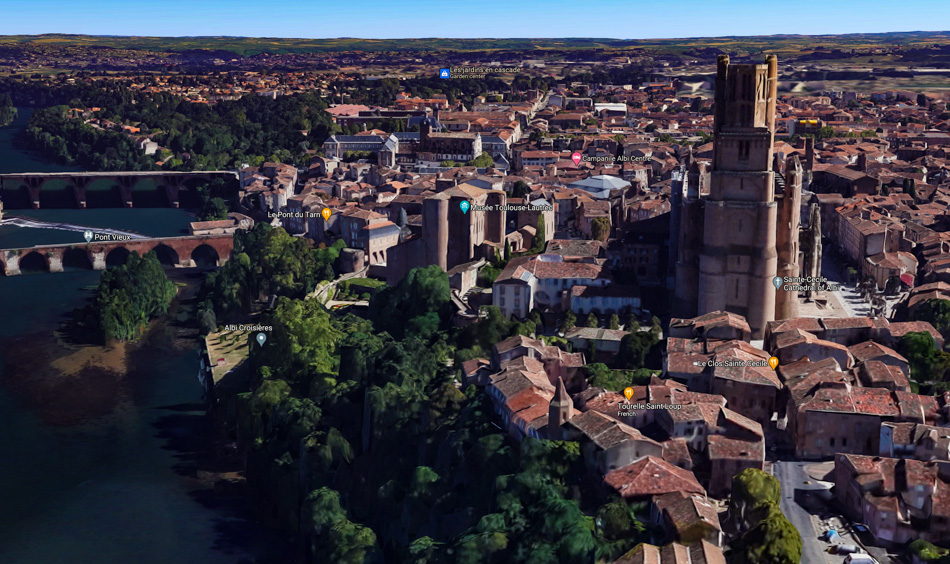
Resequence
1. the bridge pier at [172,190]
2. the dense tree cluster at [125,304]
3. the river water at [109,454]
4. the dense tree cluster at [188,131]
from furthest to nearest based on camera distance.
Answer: the dense tree cluster at [188,131] < the bridge pier at [172,190] < the dense tree cluster at [125,304] < the river water at [109,454]

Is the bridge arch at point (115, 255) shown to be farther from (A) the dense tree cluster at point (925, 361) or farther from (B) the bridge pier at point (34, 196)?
(A) the dense tree cluster at point (925, 361)

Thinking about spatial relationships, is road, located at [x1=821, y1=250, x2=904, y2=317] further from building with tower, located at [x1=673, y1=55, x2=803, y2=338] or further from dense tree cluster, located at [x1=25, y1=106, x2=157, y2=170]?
dense tree cluster, located at [x1=25, y1=106, x2=157, y2=170]

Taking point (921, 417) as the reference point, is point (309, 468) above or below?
below

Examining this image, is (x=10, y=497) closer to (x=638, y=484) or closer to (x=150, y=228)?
(x=638, y=484)

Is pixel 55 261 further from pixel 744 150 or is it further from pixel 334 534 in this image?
pixel 744 150

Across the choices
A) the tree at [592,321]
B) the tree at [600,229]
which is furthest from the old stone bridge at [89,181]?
the tree at [592,321]

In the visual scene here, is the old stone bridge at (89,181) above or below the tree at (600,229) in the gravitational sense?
below

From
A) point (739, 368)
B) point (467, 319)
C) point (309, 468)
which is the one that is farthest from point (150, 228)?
point (739, 368)
